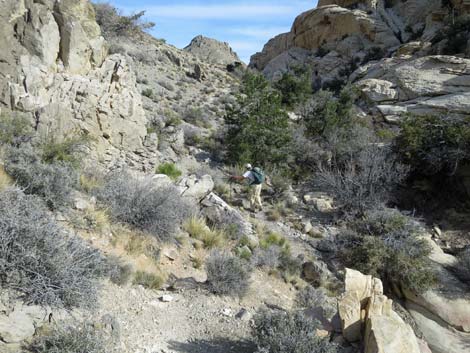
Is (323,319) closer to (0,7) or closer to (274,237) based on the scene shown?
(274,237)

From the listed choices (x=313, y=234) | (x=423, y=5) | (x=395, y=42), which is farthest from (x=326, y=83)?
(x=313, y=234)

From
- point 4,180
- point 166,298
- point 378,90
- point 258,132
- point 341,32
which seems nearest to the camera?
point 166,298

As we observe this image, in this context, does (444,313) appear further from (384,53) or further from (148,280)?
(384,53)

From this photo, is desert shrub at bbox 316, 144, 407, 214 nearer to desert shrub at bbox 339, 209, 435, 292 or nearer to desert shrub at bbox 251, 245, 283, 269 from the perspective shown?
desert shrub at bbox 339, 209, 435, 292

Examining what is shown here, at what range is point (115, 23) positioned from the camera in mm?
25000

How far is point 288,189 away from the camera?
1303 cm

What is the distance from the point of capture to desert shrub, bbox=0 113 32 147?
23.8ft

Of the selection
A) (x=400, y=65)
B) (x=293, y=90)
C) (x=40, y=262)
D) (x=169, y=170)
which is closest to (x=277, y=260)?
(x=169, y=170)

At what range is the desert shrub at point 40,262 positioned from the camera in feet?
12.6

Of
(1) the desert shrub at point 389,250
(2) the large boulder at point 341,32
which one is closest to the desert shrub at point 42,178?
(1) the desert shrub at point 389,250

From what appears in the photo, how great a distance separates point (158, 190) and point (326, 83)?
2881 centimetres

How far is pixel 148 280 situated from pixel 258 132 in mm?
9570

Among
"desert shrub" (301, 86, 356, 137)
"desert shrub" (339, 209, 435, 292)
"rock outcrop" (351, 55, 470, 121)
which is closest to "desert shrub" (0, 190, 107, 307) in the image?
"desert shrub" (339, 209, 435, 292)

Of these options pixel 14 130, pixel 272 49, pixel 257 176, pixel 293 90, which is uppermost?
pixel 272 49
